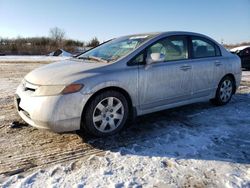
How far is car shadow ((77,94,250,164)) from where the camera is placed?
372cm

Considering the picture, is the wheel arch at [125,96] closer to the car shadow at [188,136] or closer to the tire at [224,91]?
the car shadow at [188,136]

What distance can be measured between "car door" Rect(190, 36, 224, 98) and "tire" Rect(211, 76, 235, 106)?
0.22 m

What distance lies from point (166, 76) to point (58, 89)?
1.84m

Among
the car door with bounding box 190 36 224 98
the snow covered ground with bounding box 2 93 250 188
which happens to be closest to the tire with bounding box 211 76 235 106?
the car door with bounding box 190 36 224 98

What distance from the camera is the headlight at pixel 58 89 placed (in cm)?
379

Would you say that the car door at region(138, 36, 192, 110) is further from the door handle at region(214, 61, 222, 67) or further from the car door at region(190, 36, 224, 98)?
the door handle at region(214, 61, 222, 67)

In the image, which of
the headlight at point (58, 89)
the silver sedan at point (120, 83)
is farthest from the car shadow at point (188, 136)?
the headlight at point (58, 89)

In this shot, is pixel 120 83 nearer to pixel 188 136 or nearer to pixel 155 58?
pixel 155 58

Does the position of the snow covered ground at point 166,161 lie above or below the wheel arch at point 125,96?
below

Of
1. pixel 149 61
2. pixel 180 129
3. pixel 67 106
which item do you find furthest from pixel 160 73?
pixel 67 106

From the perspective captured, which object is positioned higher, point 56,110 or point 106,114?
point 56,110

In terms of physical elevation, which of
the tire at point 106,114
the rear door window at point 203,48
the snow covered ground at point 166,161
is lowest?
the snow covered ground at point 166,161

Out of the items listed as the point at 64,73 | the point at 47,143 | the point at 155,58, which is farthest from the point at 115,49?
the point at 47,143

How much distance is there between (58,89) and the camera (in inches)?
150
